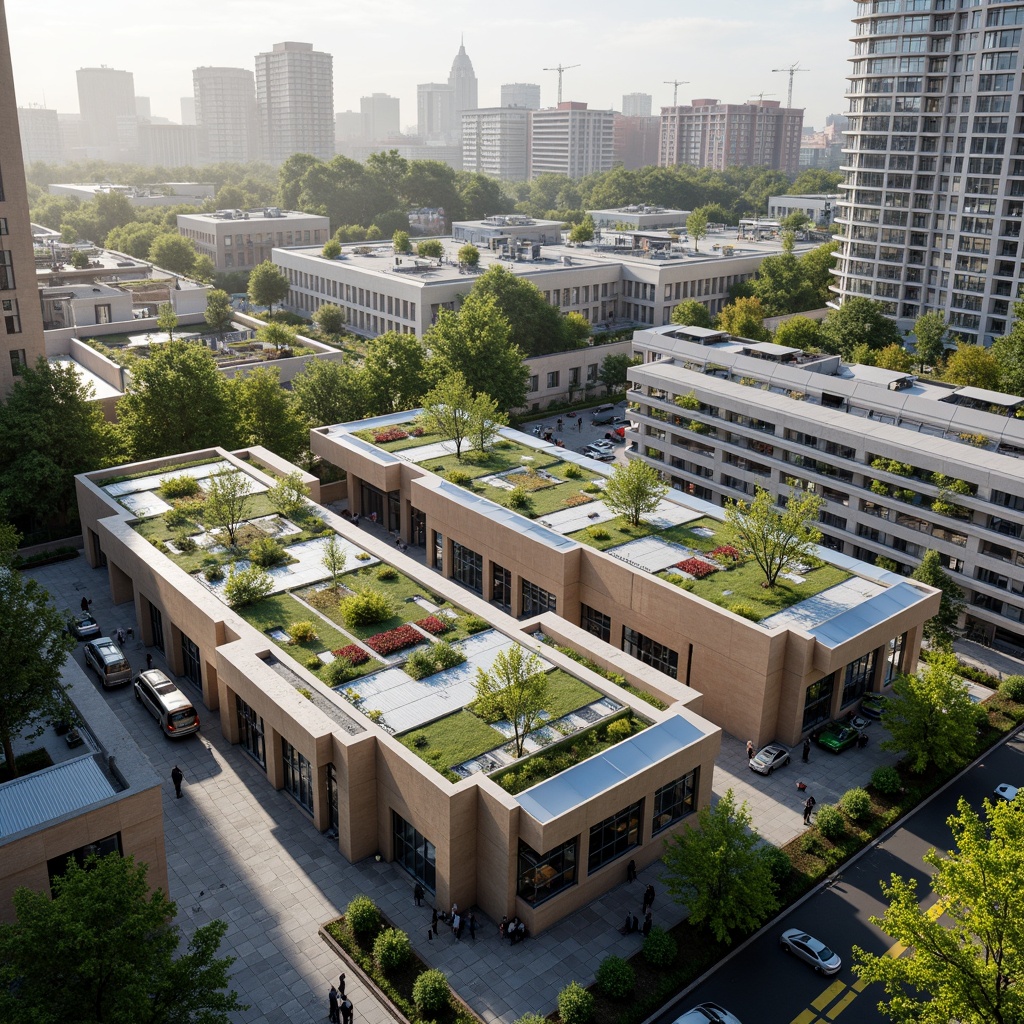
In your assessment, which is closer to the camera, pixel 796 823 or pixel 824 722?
pixel 796 823

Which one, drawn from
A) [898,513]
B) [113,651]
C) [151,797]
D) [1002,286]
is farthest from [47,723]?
[1002,286]

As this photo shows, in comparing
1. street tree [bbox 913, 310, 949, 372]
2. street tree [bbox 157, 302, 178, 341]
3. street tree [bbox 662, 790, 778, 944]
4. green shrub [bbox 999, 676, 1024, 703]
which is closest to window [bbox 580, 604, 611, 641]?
street tree [bbox 662, 790, 778, 944]

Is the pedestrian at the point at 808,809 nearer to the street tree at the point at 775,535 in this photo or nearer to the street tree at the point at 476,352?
the street tree at the point at 775,535

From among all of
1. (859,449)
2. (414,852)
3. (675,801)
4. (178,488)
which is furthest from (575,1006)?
(859,449)

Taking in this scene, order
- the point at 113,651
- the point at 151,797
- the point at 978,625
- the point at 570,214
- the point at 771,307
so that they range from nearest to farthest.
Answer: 1. the point at 151,797
2. the point at 113,651
3. the point at 978,625
4. the point at 771,307
5. the point at 570,214

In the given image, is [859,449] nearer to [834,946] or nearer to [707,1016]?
[834,946]

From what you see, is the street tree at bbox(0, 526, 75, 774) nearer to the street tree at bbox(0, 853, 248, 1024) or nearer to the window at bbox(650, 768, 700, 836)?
the street tree at bbox(0, 853, 248, 1024)

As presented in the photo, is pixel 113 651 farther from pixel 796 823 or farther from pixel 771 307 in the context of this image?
pixel 771 307

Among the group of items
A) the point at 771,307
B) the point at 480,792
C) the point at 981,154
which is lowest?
the point at 480,792
